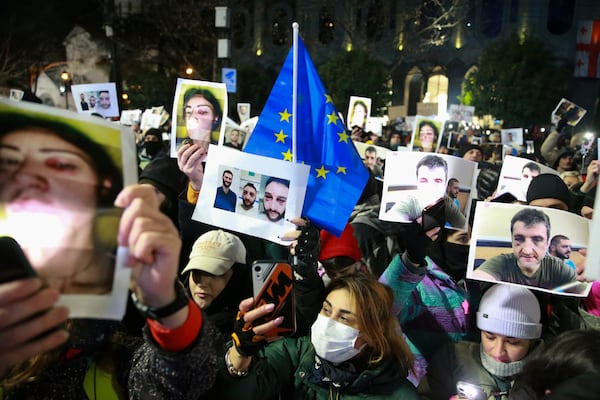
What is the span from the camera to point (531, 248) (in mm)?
2793

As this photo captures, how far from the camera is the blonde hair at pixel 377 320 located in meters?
2.53

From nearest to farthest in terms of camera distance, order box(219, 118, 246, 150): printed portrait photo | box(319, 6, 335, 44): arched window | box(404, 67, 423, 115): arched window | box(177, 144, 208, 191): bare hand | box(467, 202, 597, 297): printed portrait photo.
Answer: box(467, 202, 597, 297): printed portrait photo, box(177, 144, 208, 191): bare hand, box(219, 118, 246, 150): printed portrait photo, box(319, 6, 335, 44): arched window, box(404, 67, 423, 115): arched window

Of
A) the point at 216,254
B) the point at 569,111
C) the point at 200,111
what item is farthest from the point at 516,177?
the point at 569,111

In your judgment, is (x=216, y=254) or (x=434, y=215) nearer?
(x=216, y=254)

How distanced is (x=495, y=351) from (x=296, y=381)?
947 mm

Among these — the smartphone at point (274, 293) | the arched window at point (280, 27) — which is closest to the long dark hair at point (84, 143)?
the smartphone at point (274, 293)

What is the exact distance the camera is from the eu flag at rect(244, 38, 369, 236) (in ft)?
9.94

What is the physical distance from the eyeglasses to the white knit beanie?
87.0 inches

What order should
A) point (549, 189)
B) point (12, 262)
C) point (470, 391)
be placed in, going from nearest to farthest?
point (12, 262)
point (470, 391)
point (549, 189)

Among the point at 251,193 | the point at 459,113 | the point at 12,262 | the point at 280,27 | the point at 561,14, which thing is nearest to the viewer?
the point at 12,262

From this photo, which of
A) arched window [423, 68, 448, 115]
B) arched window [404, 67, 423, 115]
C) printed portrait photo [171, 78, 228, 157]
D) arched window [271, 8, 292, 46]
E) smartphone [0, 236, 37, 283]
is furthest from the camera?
arched window [271, 8, 292, 46]

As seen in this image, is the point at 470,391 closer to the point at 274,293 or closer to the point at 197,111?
the point at 274,293

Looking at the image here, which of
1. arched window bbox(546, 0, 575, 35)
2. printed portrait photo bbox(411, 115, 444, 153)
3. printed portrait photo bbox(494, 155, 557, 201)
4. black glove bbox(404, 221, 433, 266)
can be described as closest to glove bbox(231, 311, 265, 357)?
black glove bbox(404, 221, 433, 266)

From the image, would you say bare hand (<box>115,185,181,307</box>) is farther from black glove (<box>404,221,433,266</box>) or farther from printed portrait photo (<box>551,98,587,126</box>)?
printed portrait photo (<box>551,98,587,126</box>)
